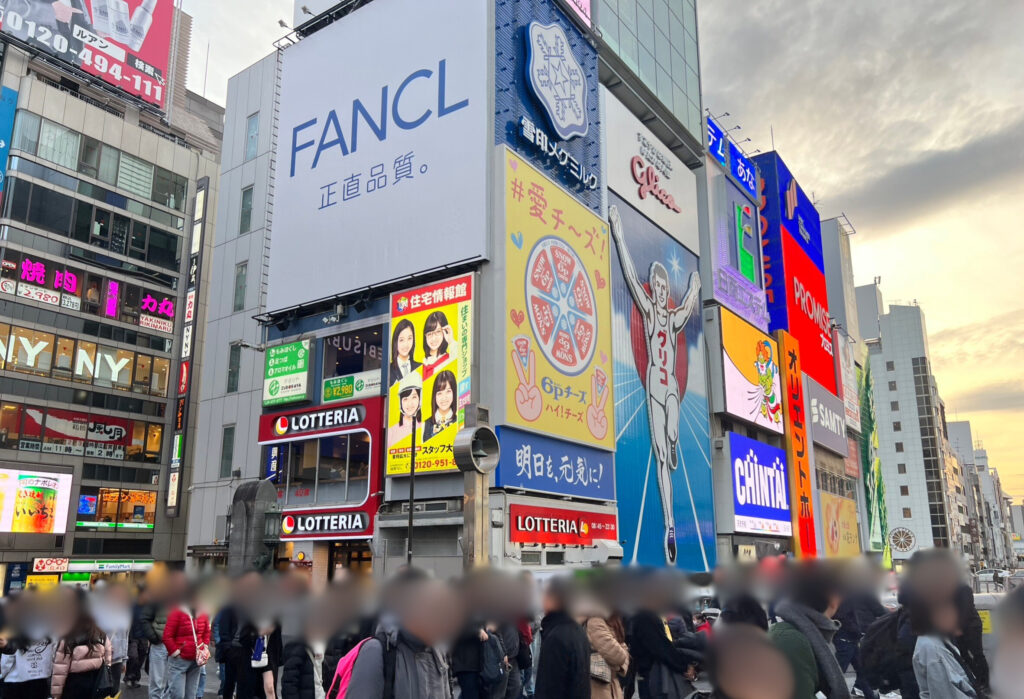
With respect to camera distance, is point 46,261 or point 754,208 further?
point 754,208

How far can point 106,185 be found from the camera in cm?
4222

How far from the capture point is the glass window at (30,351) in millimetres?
37812

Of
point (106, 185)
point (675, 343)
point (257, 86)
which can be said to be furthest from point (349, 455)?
point (106, 185)

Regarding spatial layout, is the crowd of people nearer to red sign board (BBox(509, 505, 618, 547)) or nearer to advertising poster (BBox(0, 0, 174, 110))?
red sign board (BBox(509, 505, 618, 547))

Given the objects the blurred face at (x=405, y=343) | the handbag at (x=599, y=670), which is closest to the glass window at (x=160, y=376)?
the blurred face at (x=405, y=343)

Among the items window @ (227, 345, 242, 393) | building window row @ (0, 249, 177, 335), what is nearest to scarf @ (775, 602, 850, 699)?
window @ (227, 345, 242, 393)

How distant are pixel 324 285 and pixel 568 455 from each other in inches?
429

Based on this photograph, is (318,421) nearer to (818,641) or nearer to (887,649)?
(887,649)

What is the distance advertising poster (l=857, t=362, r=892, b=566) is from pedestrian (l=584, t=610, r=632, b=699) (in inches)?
2220

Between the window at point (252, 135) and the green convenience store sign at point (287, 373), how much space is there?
1081 centimetres

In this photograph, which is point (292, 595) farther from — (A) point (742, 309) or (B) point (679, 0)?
(B) point (679, 0)

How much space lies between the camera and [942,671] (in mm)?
5164

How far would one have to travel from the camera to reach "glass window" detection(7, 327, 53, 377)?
37.8 meters

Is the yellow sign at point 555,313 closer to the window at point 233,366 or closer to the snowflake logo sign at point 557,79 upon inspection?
the snowflake logo sign at point 557,79
